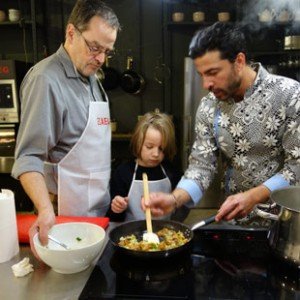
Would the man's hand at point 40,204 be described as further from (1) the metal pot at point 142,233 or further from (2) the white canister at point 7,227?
(1) the metal pot at point 142,233

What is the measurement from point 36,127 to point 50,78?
215 mm

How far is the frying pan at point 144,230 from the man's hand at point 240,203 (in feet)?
0.17

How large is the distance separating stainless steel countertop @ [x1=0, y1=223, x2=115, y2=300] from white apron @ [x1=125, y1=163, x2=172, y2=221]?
0.78 m

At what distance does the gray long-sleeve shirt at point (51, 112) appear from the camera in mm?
1273

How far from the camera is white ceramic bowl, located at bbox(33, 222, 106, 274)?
96cm

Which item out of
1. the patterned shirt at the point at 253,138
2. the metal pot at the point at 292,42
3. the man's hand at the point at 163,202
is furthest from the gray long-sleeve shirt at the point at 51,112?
the metal pot at the point at 292,42

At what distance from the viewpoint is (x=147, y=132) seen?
1.89m

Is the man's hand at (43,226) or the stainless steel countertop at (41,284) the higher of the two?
the man's hand at (43,226)

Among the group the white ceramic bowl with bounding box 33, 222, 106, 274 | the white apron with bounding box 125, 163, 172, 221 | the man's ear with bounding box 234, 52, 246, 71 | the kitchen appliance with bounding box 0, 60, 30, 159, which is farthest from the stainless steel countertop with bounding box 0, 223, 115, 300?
the kitchen appliance with bounding box 0, 60, 30, 159

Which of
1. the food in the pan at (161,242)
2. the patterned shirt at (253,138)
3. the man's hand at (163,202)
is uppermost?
the patterned shirt at (253,138)

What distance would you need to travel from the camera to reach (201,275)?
992 mm

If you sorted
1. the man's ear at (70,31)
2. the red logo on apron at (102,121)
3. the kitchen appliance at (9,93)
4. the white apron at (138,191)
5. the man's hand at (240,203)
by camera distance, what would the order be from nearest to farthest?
the man's hand at (240,203) → the man's ear at (70,31) → the red logo on apron at (102,121) → the white apron at (138,191) → the kitchen appliance at (9,93)

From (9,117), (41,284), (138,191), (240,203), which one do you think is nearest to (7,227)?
(41,284)

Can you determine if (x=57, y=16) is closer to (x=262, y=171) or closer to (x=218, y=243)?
(x=262, y=171)
